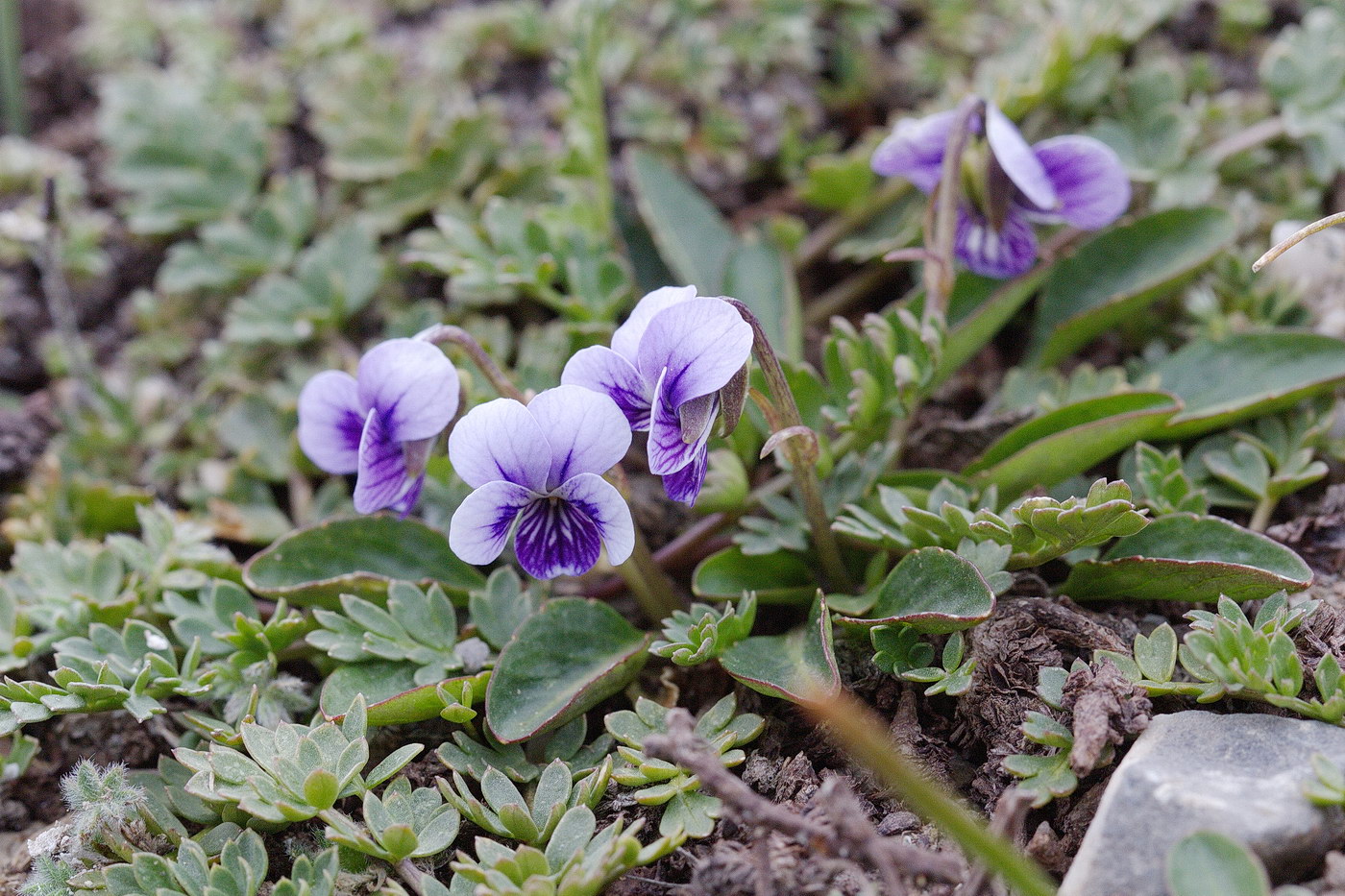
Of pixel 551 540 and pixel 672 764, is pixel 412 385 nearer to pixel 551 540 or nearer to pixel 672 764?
pixel 551 540

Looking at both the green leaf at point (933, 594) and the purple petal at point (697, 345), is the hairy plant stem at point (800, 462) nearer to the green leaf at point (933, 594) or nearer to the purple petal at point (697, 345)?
the purple petal at point (697, 345)

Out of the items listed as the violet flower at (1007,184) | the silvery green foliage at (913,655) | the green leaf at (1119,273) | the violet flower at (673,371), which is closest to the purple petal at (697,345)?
the violet flower at (673,371)

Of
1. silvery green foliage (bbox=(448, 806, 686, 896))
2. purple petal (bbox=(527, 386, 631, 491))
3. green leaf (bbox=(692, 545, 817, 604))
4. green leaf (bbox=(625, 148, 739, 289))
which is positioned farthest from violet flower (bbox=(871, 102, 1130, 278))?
silvery green foliage (bbox=(448, 806, 686, 896))

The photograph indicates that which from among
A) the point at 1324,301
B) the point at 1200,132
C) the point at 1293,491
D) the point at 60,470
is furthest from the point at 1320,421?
the point at 60,470

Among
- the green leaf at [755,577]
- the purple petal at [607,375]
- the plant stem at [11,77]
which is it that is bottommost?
the green leaf at [755,577]

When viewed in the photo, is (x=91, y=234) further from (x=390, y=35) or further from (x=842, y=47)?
(x=842, y=47)

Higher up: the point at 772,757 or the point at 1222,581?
the point at 1222,581
